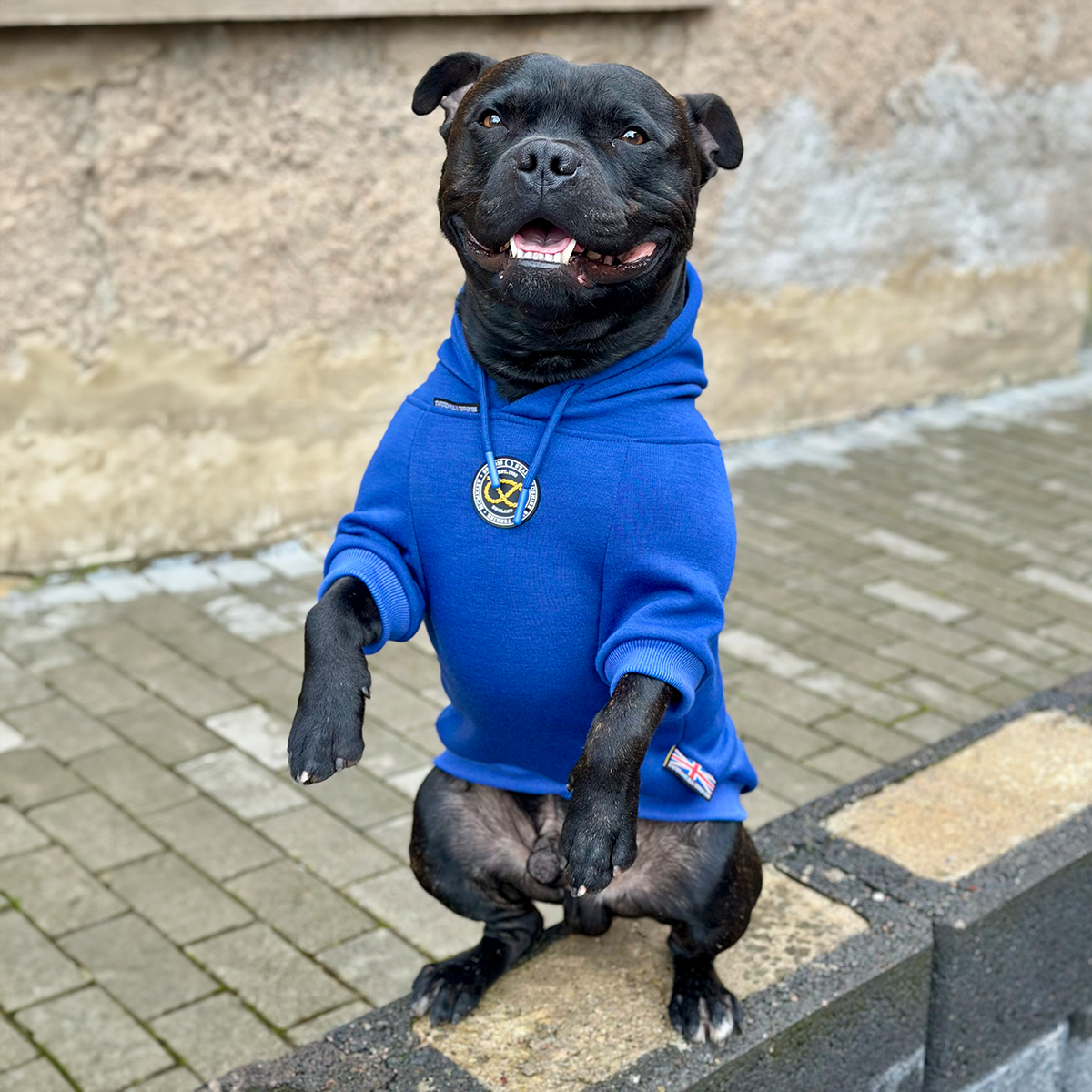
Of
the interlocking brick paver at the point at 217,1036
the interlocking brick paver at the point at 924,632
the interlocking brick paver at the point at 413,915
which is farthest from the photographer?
the interlocking brick paver at the point at 924,632

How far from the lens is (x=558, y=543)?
2.27m

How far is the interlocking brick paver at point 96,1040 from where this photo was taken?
3.20 meters

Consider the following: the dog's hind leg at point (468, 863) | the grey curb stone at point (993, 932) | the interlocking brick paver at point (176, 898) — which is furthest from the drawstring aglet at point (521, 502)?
the interlocking brick paver at point (176, 898)

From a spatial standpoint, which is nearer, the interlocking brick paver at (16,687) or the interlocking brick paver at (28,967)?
the interlocking brick paver at (28,967)

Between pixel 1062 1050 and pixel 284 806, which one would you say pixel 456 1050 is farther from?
pixel 284 806

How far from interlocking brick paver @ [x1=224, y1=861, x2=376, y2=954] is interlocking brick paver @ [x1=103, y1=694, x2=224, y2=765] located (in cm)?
67

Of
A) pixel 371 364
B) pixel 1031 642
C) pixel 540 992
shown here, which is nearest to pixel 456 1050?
pixel 540 992

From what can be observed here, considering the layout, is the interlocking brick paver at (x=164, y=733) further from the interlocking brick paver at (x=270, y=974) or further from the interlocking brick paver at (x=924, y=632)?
the interlocking brick paver at (x=924, y=632)

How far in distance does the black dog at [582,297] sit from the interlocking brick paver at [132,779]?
6.35 ft

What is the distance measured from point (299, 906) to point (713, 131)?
230 centimetres

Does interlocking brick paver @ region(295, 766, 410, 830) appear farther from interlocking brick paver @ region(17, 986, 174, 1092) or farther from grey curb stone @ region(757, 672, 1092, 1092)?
grey curb stone @ region(757, 672, 1092, 1092)

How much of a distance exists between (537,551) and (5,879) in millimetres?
2233

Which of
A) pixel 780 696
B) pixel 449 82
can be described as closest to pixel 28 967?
pixel 449 82

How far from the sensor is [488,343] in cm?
233
